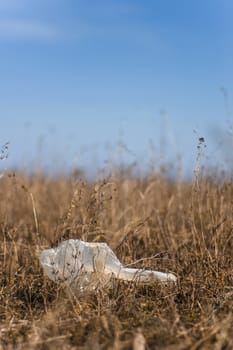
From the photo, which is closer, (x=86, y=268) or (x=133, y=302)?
(x=133, y=302)

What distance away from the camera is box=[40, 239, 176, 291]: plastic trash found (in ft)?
10.7

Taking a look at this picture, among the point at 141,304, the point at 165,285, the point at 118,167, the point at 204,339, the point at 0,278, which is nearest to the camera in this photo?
the point at 204,339

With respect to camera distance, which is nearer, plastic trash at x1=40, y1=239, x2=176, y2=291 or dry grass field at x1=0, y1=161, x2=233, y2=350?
dry grass field at x1=0, y1=161, x2=233, y2=350

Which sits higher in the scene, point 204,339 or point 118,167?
point 118,167

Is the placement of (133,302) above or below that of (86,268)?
below

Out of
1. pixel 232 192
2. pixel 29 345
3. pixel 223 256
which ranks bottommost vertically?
A: pixel 29 345

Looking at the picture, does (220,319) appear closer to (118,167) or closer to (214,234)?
(214,234)

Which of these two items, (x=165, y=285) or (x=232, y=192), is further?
(x=232, y=192)

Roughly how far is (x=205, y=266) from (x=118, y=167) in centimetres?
234

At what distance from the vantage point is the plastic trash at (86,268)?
3.25m

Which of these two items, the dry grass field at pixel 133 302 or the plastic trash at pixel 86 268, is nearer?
the dry grass field at pixel 133 302

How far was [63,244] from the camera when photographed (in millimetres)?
3537

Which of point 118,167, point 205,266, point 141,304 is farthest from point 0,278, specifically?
point 118,167

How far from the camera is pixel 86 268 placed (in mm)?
3477
